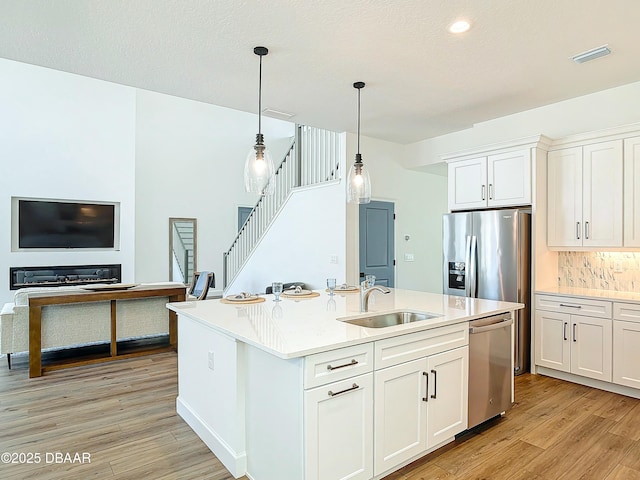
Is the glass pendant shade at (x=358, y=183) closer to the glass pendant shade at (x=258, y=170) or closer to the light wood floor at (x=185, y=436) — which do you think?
the glass pendant shade at (x=258, y=170)

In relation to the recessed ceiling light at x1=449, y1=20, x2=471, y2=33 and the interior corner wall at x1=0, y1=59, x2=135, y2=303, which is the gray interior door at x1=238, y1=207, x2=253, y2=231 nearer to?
the interior corner wall at x1=0, y1=59, x2=135, y2=303

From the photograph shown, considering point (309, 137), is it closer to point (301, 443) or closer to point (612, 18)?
point (612, 18)

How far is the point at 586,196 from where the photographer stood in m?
3.85

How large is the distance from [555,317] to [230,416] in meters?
3.27

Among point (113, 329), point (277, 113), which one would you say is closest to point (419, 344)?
point (277, 113)

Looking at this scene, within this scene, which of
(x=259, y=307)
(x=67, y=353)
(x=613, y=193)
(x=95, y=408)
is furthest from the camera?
(x=67, y=353)

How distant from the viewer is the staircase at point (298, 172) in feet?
18.5

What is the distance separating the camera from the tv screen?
695 cm

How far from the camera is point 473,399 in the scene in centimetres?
270

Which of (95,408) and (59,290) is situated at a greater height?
(59,290)

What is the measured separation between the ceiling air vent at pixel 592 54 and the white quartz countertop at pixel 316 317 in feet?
6.83

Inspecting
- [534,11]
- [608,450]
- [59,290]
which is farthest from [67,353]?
[534,11]

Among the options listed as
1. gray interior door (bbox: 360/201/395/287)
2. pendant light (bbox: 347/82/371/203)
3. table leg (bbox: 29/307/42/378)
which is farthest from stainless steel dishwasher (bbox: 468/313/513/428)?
table leg (bbox: 29/307/42/378)

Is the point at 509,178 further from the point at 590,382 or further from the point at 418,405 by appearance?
the point at 418,405
